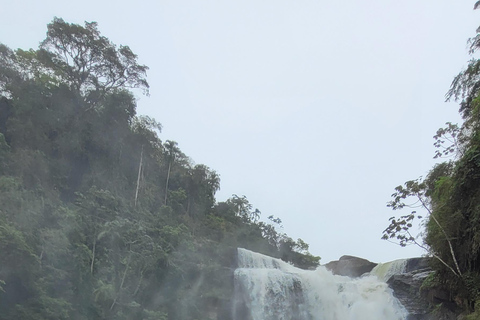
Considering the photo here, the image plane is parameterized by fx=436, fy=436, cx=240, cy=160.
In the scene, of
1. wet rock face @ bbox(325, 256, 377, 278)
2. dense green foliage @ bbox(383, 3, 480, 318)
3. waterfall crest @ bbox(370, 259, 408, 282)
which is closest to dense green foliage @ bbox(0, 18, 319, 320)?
wet rock face @ bbox(325, 256, 377, 278)

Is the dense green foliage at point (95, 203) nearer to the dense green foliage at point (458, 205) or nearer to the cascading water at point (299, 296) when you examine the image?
the cascading water at point (299, 296)

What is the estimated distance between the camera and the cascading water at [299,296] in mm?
22078

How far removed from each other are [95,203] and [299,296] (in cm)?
1160

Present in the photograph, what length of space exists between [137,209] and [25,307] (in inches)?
422

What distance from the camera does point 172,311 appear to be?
70.0 feet

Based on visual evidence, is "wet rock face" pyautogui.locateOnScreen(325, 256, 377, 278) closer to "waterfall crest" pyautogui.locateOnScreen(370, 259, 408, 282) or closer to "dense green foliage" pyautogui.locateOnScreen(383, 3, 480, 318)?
"waterfall crest" pyautogui.locateOnScreen(370, 259, 408, 282)

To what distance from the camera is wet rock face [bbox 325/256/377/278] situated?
2791 centimetres

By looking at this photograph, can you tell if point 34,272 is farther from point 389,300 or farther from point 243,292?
point 389,300

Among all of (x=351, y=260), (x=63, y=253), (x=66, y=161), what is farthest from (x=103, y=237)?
(x=351, y=260)

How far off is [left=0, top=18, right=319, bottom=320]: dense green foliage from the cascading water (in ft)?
3.44

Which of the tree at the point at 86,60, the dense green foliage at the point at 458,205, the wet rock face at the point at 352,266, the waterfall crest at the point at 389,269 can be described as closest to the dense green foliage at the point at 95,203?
the tree at the point at 86,60

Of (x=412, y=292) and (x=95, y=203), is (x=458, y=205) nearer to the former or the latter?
(x=412, y=292)

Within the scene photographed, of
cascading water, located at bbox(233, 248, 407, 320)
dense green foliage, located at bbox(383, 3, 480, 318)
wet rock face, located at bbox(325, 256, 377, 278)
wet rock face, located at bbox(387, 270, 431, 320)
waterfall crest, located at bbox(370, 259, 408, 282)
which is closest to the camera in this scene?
dense green foliage, located at bbox(383, 3, 480, 318)

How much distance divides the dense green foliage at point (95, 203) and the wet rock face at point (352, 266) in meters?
6.91
